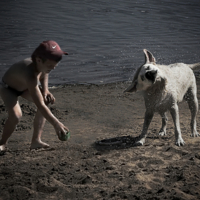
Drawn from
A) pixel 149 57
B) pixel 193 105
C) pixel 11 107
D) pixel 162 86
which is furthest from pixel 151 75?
pixel 11 107

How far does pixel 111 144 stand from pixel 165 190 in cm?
157

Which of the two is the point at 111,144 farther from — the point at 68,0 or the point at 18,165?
the point at 68,0

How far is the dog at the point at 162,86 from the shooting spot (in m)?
4.60

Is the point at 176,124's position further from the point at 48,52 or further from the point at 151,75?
the point at 48,52

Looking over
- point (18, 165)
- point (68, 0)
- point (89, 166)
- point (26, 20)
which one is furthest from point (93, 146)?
point (68, 0)

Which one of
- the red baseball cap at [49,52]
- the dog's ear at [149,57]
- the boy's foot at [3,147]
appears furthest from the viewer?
the dog's ear at [149,57]

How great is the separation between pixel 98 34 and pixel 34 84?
1147 cm

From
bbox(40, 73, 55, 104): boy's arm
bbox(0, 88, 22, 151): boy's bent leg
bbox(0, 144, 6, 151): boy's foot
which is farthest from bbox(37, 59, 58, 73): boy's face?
bbox(0, 144, 6, 151): boy's foot

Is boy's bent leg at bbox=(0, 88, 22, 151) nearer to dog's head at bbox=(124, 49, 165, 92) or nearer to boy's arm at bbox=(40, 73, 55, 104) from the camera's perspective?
boy's arm at bbox=(40, 73, 55, 104)

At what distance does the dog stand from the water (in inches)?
166

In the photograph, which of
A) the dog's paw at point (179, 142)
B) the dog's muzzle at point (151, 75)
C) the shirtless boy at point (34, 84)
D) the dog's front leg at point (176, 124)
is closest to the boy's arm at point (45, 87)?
the shirtless boy at point (34, 84)

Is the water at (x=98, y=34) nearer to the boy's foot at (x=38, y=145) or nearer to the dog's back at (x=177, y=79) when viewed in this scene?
the dog's back at (x=177, y=79)

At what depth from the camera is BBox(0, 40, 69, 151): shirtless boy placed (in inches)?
158

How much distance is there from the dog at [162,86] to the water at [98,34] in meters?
4.21
